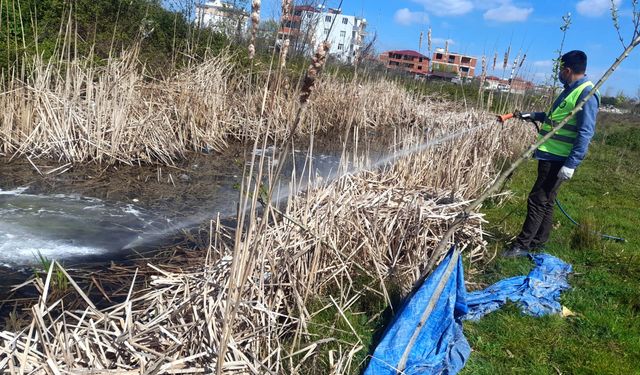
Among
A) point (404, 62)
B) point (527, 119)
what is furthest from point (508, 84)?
point (404, 62)

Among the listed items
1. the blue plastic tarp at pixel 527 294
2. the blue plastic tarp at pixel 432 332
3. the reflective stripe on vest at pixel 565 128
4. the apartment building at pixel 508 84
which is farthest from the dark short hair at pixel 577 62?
the apartment building at pixel 508 84

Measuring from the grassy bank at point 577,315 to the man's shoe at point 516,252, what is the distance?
123mm

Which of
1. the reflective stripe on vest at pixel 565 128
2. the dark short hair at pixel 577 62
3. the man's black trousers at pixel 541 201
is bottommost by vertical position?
the man's black trousers at pixel 541 201

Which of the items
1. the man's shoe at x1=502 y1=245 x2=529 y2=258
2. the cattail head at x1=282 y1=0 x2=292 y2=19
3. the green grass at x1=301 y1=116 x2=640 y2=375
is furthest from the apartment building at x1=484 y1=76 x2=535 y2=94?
the cattail head at x1=282 y1=0 x2=292 y2=19

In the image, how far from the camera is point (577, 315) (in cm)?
383

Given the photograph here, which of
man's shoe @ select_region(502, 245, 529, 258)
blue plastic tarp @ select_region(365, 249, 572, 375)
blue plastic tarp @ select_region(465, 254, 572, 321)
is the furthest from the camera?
man's shoe @ select_region(502, 245, 529, 258)

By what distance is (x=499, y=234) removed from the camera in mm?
5328

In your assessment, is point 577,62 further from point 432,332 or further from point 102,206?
point 102,206

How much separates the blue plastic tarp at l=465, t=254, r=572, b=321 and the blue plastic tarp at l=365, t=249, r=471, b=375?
54 cm

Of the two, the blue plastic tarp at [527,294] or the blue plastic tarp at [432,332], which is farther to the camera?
the blue plastic tarp at [527,294]

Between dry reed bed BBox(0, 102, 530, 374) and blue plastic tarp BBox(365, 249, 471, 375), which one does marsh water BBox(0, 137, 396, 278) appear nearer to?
dry reed bed BBox(0, 102, 530, 374)

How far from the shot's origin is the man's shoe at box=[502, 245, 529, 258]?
4832 mm

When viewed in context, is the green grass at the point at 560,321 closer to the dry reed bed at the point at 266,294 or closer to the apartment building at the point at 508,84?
the dry reed bed at the point at 266,294

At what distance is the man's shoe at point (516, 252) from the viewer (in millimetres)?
4832
